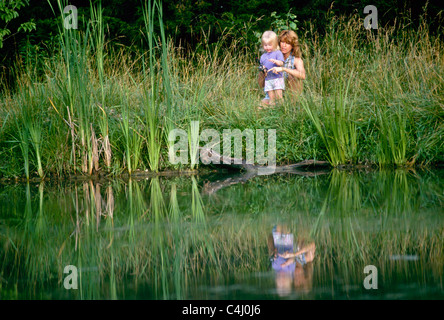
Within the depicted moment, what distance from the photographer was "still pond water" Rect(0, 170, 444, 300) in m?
2.26

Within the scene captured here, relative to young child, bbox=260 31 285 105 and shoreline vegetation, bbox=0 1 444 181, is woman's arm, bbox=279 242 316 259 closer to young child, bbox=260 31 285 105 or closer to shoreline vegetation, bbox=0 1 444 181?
shoreline vegetation, bbox=0 1 444 181

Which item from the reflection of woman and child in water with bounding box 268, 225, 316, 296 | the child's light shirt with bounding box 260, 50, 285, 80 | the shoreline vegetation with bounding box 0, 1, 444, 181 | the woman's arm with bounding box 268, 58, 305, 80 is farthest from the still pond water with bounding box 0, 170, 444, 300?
the child's light shirt with bounding box 260, 50, 285, 80

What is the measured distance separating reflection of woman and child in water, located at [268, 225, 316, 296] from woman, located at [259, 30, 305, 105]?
13.1ft

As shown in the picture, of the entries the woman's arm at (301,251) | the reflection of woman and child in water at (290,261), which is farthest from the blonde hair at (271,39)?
the woman's arm at (301,251)

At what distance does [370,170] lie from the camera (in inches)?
228

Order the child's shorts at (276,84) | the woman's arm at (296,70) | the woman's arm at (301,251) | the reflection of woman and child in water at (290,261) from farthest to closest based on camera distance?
the child's shorts at (276,84), the woman's arm at (296,70), the woman's arm at (301,251), the reflection of woman and child in water at (290,261)

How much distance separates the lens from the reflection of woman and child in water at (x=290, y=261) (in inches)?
87.7

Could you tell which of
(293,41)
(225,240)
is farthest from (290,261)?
(293,41)

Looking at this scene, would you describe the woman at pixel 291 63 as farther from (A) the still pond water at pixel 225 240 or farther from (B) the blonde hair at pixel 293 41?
(A) the still pond water at pixel 225 240

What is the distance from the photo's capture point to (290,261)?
2545mm

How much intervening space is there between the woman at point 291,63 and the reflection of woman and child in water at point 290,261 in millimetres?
3986

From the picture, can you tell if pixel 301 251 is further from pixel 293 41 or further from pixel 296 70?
pixel 293 41
